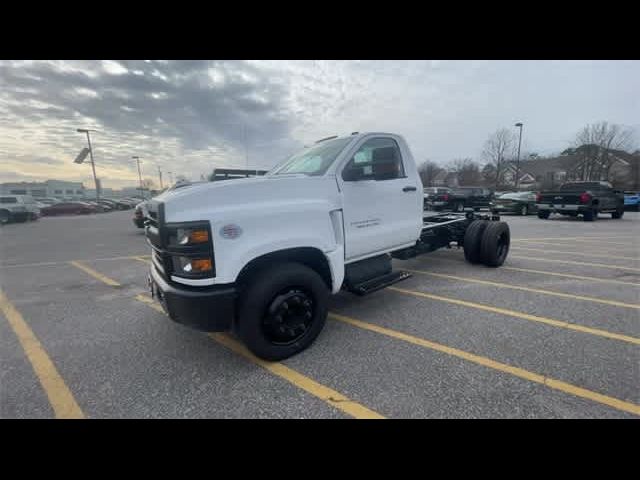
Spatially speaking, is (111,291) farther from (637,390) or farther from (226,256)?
(637,390)

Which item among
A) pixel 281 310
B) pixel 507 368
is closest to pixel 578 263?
pixel 507 368

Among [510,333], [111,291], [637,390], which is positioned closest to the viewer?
[637,390]

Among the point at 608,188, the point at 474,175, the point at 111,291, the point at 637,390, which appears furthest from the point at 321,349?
the point at 474,175

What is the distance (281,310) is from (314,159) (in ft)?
6.28

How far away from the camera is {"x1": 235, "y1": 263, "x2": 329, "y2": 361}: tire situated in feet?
8.45

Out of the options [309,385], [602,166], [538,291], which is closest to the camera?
[309,385]

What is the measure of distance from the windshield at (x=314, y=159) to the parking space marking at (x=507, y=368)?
6.20 feet

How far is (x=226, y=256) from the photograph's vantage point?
240 centimetres

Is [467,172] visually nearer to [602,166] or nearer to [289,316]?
[602,166]

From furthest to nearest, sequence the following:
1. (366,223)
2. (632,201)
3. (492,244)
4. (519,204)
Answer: (632,201)
(519,204)
(492,244)
(366,223)

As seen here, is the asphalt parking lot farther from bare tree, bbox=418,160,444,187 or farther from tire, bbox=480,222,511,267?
bare tree, bbox=418,160,444,187

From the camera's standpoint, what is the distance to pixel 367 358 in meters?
2.83

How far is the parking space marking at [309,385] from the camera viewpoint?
7.04 feet
